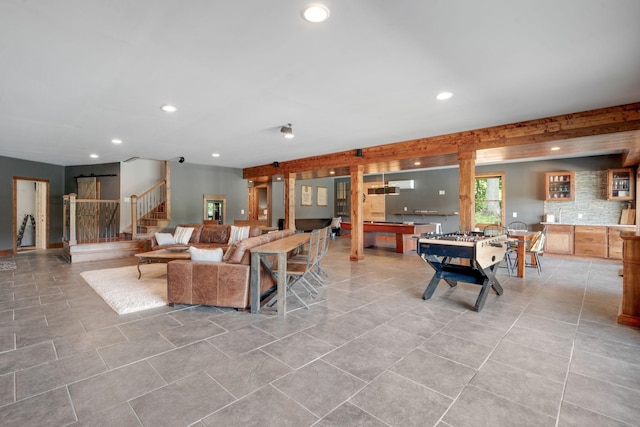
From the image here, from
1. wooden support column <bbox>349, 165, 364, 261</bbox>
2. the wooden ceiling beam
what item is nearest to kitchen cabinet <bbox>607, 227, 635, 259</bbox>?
the wooden ceiling beam

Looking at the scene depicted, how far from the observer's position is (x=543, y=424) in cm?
172

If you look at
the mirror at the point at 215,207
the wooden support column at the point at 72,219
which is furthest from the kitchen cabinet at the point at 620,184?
the wooden support column at the point at 72,219

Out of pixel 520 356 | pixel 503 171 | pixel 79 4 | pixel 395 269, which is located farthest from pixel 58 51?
pixel 503 171

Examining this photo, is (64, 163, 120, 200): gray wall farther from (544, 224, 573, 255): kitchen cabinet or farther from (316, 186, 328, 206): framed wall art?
(544, 224, 573, 255): kitchen cabinet

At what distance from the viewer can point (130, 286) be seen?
4.53m

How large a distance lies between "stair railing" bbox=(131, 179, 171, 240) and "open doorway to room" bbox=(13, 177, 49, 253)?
8.74ft

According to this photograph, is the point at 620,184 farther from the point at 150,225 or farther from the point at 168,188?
the point at 150,225

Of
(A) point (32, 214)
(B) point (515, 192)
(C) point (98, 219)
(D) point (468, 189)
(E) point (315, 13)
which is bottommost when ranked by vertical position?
(C) point (98, 219)

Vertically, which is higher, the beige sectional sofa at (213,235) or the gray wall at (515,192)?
the gray wall at (515,192)

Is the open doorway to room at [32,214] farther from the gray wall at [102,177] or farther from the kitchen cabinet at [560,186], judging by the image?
the kitchen cabinet at [560,186]

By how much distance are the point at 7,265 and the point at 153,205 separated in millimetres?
3509

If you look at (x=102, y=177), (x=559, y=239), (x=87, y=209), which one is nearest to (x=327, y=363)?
(x=559, y=239)

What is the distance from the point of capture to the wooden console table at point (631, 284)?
126 inches

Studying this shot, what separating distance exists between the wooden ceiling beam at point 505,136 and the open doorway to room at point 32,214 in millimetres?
8325
